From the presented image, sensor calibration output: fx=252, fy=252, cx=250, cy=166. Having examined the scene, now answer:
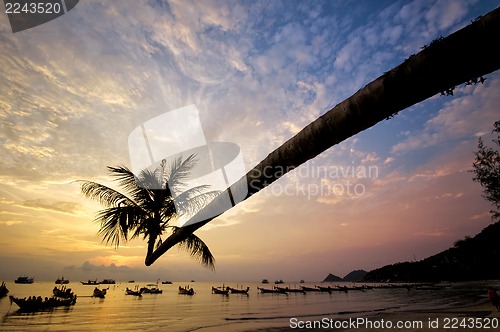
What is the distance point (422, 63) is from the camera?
126 centimetres

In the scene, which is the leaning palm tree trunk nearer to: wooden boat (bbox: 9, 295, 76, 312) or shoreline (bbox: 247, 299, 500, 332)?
shoreline (bbox: 247, 299, 500, 332)

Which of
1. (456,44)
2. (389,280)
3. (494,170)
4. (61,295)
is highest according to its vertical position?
(494,170)

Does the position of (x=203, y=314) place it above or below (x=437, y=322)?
below

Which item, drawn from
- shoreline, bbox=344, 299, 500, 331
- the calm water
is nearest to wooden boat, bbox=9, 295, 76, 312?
the calm water

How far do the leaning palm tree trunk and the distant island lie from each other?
115m

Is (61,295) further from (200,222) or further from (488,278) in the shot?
(488,278)

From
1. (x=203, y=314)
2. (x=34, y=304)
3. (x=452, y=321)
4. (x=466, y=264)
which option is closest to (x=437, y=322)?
(x=452, y=321)

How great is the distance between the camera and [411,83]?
1.32 metres

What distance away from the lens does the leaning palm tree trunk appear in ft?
3.66

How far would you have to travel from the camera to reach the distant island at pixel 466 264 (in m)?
86.5

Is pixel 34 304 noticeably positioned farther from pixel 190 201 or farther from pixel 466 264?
pixel 466 264

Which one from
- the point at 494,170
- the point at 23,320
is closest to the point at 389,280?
the point at 494,170

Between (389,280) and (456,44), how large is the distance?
626ft

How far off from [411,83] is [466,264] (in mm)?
139908
